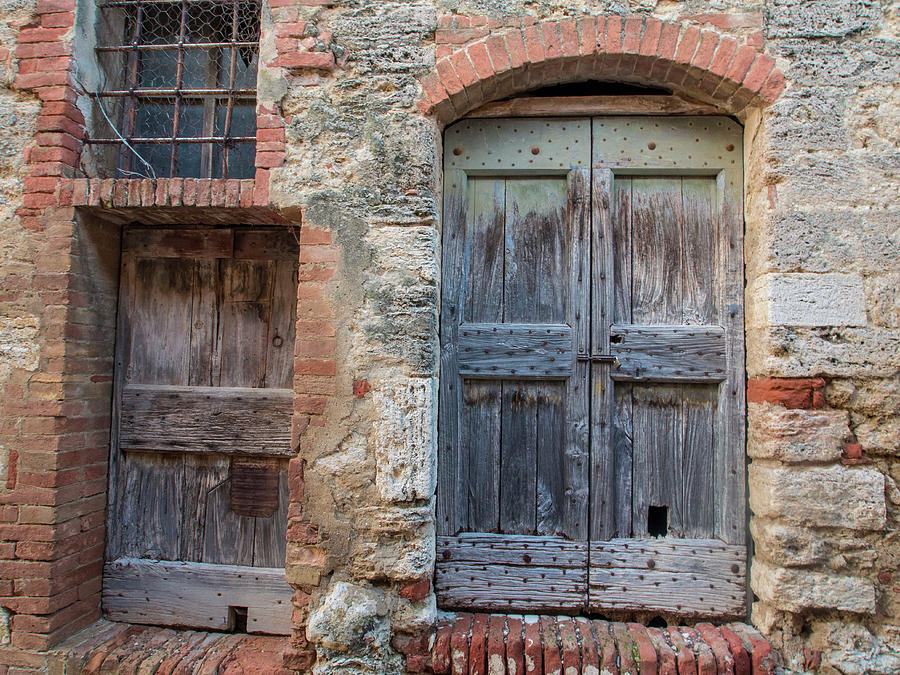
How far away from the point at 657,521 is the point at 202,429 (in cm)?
234

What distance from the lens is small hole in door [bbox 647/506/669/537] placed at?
7.98ft

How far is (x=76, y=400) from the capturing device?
2.49 m

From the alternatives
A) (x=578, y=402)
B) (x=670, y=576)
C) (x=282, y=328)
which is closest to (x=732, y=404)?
(x=578, y=402)

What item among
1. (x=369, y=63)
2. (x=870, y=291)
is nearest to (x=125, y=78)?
(x=369, y=63)

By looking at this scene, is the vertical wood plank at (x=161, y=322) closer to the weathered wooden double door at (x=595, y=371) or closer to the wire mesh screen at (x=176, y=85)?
the wire mesh screen at (x=176, y=85)

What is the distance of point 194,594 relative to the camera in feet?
8.60

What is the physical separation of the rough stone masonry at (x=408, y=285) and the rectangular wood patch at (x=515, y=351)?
0.20 meters

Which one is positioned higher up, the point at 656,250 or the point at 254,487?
the point at 656,250

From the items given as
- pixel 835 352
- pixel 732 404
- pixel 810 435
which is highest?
pixel 835 352

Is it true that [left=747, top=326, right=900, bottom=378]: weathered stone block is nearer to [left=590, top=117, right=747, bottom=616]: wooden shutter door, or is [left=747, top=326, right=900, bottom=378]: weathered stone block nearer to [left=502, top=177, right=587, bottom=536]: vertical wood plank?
[left=590, top=117, right=747, bottom=616]: wooden shutter door

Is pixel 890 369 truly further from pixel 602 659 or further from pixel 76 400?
pixel 76 400

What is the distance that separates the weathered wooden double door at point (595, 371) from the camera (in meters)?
2.40

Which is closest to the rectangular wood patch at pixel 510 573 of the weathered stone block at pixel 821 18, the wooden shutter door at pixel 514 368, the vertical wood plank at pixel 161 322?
the wooden shutter door at pixel 514 368

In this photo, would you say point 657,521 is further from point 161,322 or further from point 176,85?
point 176,85
